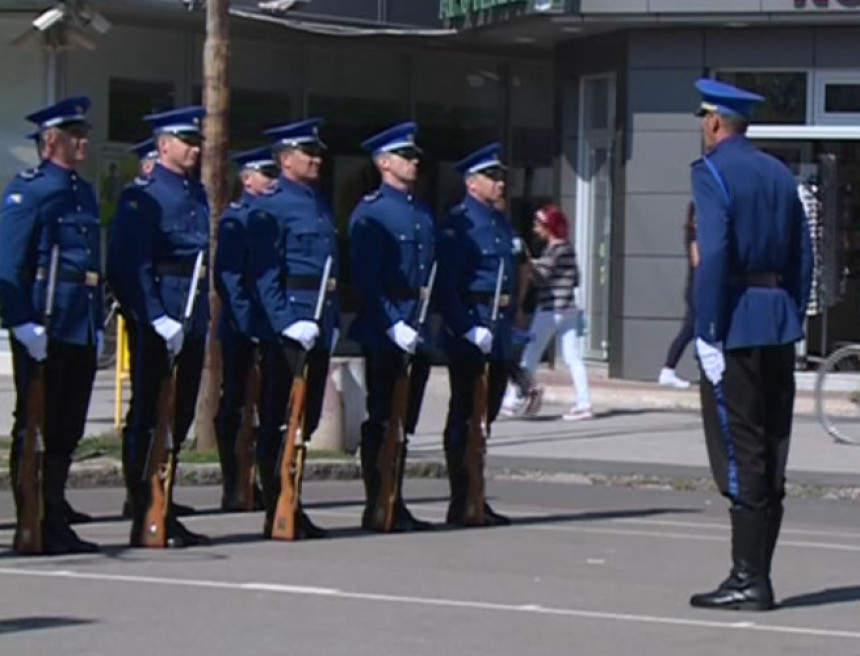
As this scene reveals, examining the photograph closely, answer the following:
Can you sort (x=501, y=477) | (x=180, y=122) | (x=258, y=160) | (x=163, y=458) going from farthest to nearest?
(x=501, y=477), (x=258, y=160), (x=163, y=458), (x=180, y=122)

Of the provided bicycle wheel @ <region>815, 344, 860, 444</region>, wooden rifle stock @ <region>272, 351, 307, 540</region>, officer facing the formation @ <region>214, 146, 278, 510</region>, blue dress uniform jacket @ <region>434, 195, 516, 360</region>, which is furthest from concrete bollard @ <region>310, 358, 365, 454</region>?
bicycle wheel @ <region>815, 344, 860, 444</region>

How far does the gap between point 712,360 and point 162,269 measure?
322cm

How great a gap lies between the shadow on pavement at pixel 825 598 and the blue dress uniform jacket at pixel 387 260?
2966mm

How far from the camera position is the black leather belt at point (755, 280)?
10.0 meters

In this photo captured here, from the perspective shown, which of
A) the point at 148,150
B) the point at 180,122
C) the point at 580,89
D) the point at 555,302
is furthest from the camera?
the point at 580,89

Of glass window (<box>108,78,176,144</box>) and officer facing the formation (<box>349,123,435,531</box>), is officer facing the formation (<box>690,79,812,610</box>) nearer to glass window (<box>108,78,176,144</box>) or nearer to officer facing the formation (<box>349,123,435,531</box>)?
officer facing the formation (<box>349,123,435,531</box>)

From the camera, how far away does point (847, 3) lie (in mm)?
22594

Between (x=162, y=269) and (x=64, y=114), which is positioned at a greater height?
(x=64, y=114)

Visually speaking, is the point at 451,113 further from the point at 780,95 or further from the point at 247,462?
the point at 247,462

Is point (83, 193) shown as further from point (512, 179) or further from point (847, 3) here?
point (512, 179)

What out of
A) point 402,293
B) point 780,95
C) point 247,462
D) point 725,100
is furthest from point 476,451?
point 780,95

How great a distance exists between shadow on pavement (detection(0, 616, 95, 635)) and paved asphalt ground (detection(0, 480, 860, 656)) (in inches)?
0.5

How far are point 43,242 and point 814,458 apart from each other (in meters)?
8.42

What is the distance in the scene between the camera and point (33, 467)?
451 inches
